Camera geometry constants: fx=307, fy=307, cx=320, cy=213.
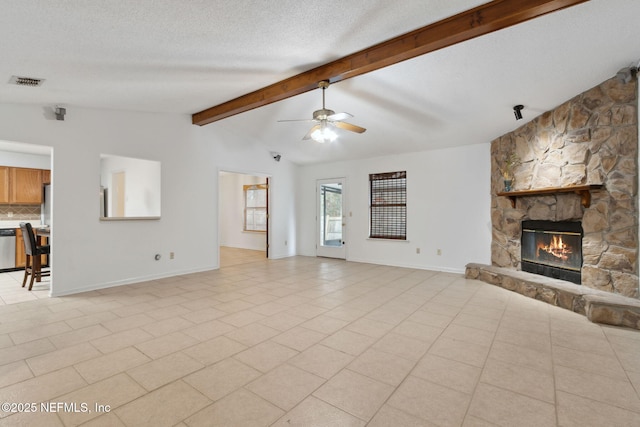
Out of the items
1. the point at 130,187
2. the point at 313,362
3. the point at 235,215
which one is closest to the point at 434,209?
the point at 313,362

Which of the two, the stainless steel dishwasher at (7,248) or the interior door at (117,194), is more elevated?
the interior door at (117,194)

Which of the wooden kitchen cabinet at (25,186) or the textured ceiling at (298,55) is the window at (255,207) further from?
the wooden kitchen cabinet at (25,186)

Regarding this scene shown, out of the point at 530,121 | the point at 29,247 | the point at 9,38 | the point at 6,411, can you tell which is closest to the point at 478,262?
the point at 530,121

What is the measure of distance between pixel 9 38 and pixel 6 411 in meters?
2.64

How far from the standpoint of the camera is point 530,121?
448cm

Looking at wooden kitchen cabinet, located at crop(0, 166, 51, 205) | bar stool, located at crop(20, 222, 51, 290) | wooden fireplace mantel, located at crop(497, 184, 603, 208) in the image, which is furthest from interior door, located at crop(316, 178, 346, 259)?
wooden kitchen cabinet, located at crop(0, 166, 51, 205)

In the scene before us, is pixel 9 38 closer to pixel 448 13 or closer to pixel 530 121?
pixel 448 13

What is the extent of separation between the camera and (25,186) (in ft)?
19.3

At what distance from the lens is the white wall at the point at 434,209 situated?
5484 mm

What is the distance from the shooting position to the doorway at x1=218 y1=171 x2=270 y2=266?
28.7 feet

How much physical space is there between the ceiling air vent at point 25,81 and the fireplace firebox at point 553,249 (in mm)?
6410

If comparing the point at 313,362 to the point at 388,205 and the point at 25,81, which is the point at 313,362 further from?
the point at 388,205

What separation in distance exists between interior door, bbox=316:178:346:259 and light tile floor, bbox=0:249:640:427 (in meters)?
3.34

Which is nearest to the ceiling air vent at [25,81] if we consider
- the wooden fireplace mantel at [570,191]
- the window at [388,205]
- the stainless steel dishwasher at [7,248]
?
the stainless steel dishwasher at [7,248]
